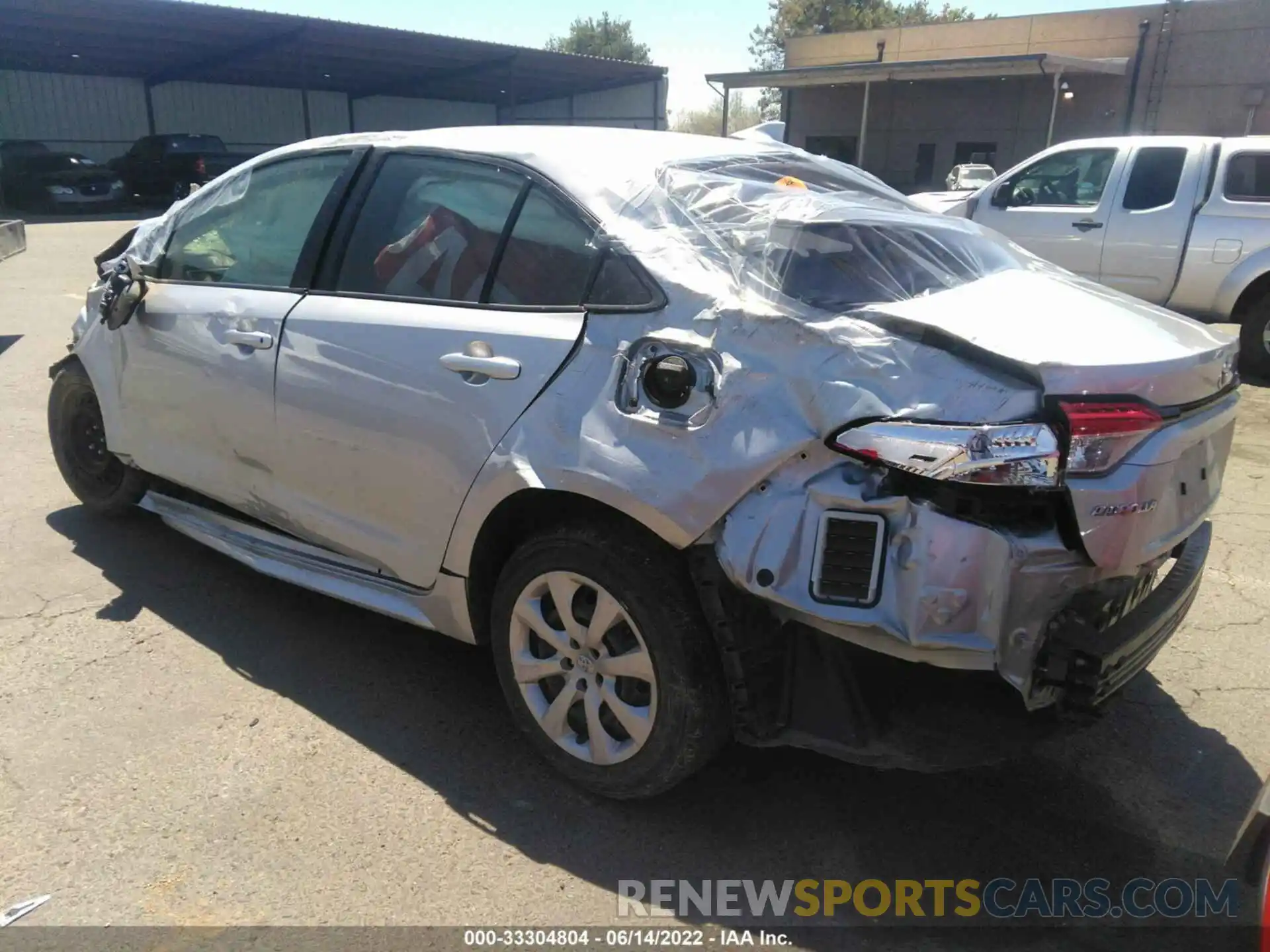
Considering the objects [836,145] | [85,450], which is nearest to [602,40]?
[836,145]

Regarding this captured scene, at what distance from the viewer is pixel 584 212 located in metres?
2.82

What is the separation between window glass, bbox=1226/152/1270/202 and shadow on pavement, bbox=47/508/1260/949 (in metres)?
6.40

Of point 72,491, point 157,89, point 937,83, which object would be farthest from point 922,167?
point 72,491

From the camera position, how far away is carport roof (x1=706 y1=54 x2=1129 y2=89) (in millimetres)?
22609

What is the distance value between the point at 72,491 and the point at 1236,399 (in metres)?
5.01

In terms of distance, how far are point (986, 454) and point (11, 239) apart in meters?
10.6

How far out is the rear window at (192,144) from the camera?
82.9 ft

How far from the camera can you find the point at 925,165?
2928 centimetres

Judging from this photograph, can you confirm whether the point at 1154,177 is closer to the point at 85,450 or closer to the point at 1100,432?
the point at 1100,432

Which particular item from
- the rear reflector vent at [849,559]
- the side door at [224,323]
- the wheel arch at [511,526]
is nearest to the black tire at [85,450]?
the side door at [224,323]

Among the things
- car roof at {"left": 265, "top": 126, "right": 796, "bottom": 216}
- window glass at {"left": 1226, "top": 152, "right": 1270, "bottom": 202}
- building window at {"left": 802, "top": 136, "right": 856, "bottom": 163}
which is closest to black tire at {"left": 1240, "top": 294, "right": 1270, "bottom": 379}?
window glass at {"left": 1226, "top": 152, "right": 1270, "bottom": 202}

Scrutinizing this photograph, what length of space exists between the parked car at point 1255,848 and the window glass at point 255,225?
328 centimetres

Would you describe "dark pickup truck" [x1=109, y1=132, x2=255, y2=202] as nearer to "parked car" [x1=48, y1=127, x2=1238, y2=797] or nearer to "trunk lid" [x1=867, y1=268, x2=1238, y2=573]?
"parked car" [x1=48, y1=127, x2=1238, y2=797]

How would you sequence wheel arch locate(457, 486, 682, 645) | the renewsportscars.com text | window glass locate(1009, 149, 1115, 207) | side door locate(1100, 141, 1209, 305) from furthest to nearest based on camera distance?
1. window glass locate(1009, 149, 1115, 207)
2. side door locate(1100, 141, 1209, 305)
3. wheel arch locate(457, 486, 682, 645)
4. the renewsportscars.com text
